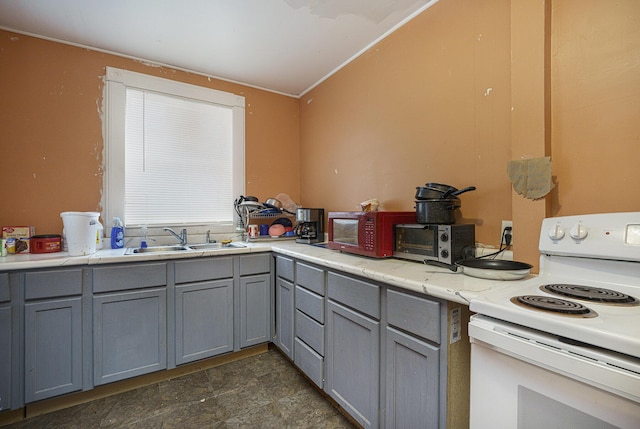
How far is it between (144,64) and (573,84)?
3104 mm

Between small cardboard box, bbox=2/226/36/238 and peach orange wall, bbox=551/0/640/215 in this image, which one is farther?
small cardboard box, bbox=2/226/36/238

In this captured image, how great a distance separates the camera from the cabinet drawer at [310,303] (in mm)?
1891

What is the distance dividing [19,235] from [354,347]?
2.47 m

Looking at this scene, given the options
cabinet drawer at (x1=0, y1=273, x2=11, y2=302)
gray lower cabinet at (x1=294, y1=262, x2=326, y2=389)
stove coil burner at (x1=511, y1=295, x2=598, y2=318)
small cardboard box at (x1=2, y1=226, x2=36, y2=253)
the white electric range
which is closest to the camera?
the white electric range

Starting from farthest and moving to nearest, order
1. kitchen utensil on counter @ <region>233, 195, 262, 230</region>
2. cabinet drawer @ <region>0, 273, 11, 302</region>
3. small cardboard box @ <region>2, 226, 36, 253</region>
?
kitchen utensil on counter @ <region>233, 195, 262, 230</region> → small cardboard box @ <region>2, 226, 36, 253</region> → cabinet drawer @ <region>0, 273, 11, 302</region>

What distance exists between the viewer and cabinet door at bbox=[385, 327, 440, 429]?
1.18 metres

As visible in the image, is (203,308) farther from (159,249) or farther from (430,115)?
(430,115)

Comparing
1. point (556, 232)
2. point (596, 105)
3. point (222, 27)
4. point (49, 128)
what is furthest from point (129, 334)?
point (596, 105)

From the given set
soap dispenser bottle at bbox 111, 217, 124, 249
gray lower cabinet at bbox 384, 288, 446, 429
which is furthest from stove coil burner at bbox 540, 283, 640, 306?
soap dispenser bottle at bbox 111, 217, 124, 249

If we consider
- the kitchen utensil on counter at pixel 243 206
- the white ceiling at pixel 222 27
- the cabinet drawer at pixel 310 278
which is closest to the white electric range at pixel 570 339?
the cabinet drawer at pixel 310 278

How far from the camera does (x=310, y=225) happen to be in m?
2.72

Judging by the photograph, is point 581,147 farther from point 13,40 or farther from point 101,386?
point 13,40

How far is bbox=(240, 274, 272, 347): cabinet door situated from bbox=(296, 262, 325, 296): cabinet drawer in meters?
0.49

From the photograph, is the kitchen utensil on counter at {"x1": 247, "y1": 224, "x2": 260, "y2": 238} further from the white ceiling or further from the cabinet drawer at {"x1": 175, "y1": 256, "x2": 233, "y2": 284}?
the white ceiling
